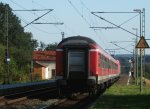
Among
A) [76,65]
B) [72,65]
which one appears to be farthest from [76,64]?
[72,65]

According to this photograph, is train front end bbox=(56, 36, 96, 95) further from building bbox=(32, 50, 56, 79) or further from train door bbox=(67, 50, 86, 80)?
building bbox=(32, 50, 56, 79)

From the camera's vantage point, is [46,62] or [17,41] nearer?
[46,62]

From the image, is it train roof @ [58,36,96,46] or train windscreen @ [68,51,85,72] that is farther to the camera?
train roof @ [58,36,96,46]

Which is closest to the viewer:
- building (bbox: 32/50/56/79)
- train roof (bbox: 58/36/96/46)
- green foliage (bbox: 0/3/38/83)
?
train roof (bbox: 58/36/96/46)

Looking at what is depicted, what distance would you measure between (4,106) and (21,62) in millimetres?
78099

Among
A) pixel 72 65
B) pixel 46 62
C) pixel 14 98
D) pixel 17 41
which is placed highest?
pixel 17 41

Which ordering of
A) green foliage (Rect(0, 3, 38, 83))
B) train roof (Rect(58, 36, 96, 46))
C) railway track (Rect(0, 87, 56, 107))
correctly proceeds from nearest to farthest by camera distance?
railway track (Rect(0, 87, 56, 107)) < train roof (Rect(58, 36, 96, 46)) < green foliage (Rect(0, 3, 38, 83))

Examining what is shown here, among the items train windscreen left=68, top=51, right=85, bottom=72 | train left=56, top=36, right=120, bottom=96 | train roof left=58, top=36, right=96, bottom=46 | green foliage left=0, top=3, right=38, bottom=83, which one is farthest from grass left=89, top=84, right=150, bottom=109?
green foliage left=0, top=3, right=38, bottom=83

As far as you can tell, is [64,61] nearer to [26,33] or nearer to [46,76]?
[46,76]

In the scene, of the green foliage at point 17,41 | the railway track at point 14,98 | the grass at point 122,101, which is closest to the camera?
the grass at point 122,101

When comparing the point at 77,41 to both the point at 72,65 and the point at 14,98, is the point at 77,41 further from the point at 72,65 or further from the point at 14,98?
the point at 14,98

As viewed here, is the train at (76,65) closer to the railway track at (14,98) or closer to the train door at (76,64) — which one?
the train door at (76,64)

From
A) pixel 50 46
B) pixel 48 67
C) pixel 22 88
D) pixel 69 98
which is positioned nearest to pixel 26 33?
pixel 48 67

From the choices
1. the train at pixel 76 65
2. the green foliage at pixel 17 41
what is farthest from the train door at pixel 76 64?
the green foliage at pixel 17 41
